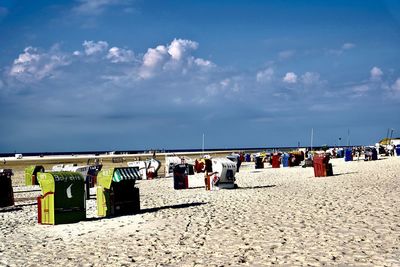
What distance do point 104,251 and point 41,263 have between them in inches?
45.0

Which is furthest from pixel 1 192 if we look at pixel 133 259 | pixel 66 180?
pixel 133 259

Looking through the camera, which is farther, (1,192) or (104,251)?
(1,192)

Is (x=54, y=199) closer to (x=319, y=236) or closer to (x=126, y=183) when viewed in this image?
(x=126, y=183)

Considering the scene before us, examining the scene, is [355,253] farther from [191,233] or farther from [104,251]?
[104,251]

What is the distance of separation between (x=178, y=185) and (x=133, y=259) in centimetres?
1463

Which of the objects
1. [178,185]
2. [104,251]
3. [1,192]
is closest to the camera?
[104,251]

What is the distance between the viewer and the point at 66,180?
12.2 metres

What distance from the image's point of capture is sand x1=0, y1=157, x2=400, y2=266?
7352 mm

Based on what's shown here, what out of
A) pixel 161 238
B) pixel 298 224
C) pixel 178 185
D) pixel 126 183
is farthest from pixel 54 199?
pixel 178 185

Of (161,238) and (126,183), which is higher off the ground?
(126,183)

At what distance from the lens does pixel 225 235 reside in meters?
9.28

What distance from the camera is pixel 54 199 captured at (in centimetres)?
1187

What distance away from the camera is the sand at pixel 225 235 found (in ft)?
24.1

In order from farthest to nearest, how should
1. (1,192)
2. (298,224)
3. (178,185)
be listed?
(178,185) < (1,192) < (298,224)
